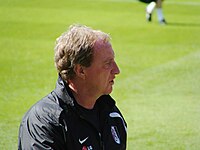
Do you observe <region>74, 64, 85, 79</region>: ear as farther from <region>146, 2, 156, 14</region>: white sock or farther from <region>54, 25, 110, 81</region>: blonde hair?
<region>146, 2, 156, 14</region>: white sock

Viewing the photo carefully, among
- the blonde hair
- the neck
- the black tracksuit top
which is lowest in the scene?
the black tracksuit top

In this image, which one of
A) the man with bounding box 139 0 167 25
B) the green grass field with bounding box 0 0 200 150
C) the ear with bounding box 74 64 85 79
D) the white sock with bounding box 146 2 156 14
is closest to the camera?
the ear with bounding box 74 64 85 79

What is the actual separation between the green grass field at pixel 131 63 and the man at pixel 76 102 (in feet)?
14.0

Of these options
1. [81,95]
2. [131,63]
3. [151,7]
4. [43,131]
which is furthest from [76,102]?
[151,7]

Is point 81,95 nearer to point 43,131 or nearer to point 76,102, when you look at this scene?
point 76,102

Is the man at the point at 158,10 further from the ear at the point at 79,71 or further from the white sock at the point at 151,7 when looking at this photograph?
the ear at the point at 79,71

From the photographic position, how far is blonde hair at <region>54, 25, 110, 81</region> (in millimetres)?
3912

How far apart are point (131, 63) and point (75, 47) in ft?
30.9

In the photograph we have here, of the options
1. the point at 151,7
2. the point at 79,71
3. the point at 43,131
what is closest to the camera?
the point at 43,131

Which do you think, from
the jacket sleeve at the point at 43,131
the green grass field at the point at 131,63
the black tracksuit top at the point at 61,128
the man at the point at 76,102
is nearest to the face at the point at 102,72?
the man at the point at 76,102

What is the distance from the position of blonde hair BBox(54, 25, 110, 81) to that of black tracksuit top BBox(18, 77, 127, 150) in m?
0.15

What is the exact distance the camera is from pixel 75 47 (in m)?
3.90

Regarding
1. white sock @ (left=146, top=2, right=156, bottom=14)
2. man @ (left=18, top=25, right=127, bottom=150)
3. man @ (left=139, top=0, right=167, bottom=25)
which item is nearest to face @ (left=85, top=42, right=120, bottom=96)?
man @ (left=18, top=25, right=127, bottom=150)

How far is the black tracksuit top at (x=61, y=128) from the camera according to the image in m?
3.90
